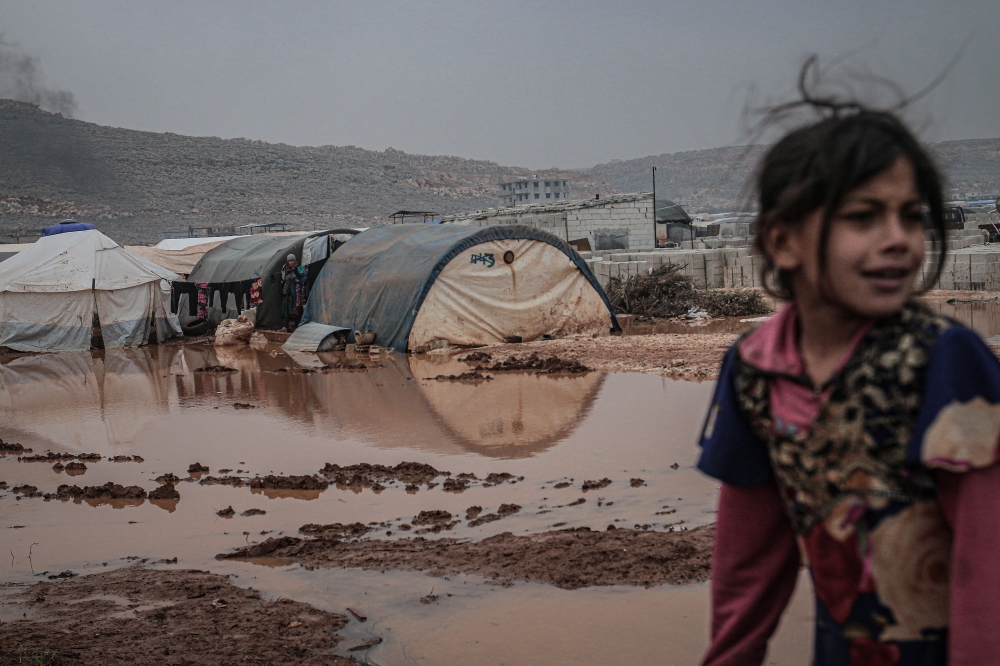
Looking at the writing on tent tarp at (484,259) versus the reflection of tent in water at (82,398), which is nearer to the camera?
the reflection of tent in water at (82,398)

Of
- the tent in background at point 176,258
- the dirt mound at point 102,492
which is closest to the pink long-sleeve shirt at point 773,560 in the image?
the dirt mound at point 102,492

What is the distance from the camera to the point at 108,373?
1633 cm

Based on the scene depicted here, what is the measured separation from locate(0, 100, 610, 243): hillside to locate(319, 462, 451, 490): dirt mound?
225ft

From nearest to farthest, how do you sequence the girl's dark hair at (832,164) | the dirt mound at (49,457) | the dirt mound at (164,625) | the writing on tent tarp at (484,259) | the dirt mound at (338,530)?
the girl's dark hair at (832,164), the dirt mound at (164,625), the dirt mound at (338,530), the dirt mound at (49,457), the writing on tent tarp at (484,259)

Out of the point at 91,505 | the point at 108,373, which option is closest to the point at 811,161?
the point at 91,505

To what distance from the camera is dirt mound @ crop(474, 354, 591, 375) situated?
12.9 meters

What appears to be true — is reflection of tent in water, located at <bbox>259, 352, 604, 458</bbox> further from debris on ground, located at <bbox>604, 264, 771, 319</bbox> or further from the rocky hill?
the rocky hill

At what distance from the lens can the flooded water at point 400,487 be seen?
4238 mm

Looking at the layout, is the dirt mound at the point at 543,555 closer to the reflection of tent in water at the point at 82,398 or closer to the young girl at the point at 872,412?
the young girl at the point at 872,412

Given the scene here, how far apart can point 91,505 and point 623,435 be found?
4282mm

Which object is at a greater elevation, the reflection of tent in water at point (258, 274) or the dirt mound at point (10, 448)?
the reflection of tent in water at point (258, 274)

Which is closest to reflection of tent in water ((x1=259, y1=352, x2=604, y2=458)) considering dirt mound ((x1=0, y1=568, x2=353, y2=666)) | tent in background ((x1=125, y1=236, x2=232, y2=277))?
dirt mound ((x1=0, y1=568, x2=353, y2=666))

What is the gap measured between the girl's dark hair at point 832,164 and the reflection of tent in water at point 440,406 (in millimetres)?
6507

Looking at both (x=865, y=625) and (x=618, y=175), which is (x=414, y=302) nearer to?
(x=865, y=625)
